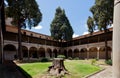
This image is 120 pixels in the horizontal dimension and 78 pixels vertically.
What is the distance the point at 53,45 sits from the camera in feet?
153

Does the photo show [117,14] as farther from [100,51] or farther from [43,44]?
[43,44]

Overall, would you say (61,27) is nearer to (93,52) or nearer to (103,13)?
(93,52)

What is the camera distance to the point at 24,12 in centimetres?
2723

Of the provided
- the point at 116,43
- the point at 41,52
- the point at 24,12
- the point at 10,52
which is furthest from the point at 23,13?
the point at 116,43

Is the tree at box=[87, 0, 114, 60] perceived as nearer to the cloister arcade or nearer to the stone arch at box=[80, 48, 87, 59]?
the cloister arcade

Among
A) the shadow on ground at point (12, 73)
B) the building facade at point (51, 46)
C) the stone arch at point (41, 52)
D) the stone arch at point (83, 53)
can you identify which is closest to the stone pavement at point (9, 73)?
the shadow on ground at point (12, 73)

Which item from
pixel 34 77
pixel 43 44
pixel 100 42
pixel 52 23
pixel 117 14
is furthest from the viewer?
pixel 52 23

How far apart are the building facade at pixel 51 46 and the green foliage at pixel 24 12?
6.82 meters

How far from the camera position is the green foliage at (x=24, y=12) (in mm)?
26047

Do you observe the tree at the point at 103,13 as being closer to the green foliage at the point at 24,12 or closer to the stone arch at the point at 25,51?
the green foliage at the point at 24,12

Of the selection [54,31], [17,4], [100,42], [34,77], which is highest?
[17,4]

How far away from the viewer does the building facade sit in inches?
1344

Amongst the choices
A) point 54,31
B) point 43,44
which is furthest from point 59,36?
point 43,44

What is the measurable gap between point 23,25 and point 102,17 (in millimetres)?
13979
